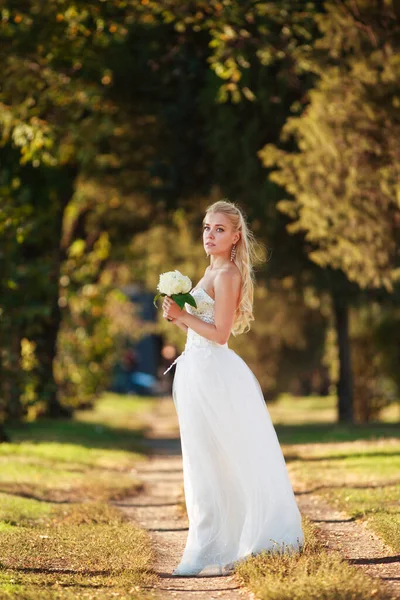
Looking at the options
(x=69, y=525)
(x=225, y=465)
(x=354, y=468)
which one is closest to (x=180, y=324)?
(x=225, y=465)

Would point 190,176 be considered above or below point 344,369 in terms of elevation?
above

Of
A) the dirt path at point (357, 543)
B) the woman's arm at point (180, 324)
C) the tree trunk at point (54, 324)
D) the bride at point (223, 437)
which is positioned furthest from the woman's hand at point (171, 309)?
the tree trunk at point (54, 324)

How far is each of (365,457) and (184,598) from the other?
9539 mm

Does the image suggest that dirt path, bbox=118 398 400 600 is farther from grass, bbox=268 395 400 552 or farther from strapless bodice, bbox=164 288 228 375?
strapless bodice, bbox=164 288 228 375

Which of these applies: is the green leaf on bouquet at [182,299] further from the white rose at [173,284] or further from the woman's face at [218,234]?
the woman's face at [218,234]

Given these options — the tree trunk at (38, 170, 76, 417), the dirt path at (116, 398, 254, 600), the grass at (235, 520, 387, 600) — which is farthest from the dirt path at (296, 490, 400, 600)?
the tree trunk at (38, 170, 76, 417)

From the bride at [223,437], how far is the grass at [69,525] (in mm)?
581

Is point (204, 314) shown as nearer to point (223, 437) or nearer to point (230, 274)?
point (230, 274)

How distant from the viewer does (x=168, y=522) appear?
10977 mm

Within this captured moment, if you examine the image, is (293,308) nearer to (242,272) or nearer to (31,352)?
(31,352)

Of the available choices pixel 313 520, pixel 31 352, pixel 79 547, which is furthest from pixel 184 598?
pixel 31 352

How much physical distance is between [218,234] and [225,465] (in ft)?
5.38

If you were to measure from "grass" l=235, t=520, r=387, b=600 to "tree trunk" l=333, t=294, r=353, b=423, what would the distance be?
17.8m

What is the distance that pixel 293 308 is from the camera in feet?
104
